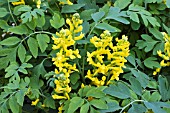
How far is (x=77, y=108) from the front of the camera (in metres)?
1.50

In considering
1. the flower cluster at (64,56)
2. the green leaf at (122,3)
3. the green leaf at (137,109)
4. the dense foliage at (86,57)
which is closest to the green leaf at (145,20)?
the dense foliage at (86,57)

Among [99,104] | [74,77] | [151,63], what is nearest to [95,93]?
[99,104]

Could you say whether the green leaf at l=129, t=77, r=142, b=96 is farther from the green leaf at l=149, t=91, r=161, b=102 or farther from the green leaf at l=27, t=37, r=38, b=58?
the green leaf at l=27, t=37, r=38, b=58

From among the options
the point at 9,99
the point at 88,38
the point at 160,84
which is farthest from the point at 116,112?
the point at 9,99

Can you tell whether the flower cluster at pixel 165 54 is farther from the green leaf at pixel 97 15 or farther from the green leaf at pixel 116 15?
the green leaf at pixel 97 15

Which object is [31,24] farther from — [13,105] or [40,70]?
[13,105]

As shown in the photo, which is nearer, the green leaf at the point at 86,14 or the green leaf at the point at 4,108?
the green leaf at the point at 4,108

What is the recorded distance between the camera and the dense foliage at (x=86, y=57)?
5.06 ft

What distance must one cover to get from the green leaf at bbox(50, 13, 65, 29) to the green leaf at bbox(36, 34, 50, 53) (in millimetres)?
65

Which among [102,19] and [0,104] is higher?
[102,19]

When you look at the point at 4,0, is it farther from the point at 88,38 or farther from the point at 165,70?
the point at 165,70

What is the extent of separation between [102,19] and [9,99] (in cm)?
58

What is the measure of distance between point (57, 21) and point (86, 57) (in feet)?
0.70

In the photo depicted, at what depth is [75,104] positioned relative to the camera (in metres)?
1.49
